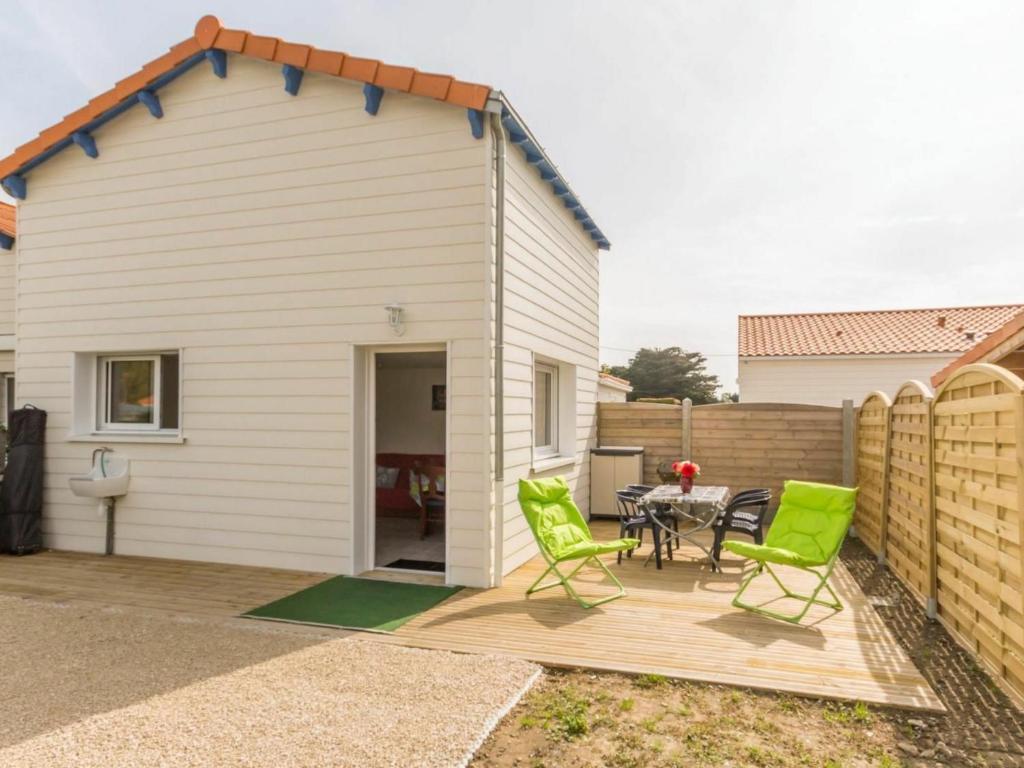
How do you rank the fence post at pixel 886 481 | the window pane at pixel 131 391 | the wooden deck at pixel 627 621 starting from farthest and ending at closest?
1. the window pane at pixel 131 391
2. the fence post at pixel 886 481
3. the wooden deck at pixel 627 621

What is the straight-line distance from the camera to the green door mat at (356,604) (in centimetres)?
469

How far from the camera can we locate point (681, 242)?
13336mm

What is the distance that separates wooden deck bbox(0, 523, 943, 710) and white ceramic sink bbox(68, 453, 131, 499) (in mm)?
712

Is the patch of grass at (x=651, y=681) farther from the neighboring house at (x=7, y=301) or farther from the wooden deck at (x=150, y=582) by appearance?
the neighboring house at (x=7, y=301)

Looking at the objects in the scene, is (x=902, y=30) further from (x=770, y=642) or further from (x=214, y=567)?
(x=214, y=567)

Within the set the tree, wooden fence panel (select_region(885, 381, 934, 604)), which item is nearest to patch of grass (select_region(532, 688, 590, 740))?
wooden fence panel (select_region(885, 381, 934, 604))

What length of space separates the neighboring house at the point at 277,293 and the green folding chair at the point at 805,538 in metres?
2.20

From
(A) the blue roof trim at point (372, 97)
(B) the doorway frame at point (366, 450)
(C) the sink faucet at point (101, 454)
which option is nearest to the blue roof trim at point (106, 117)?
(A) the blue roof trim at point (372, 97)

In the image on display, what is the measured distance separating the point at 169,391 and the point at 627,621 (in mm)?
5445

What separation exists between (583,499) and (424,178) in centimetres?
495

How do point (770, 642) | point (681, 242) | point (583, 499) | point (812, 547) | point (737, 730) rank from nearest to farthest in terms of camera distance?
point (737, 730) → point (770, 642) → point (812, 547) → point (583, 499) → point (681, 242)

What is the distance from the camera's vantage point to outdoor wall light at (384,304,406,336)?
570cm

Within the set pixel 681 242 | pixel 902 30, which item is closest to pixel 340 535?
pixel 902 30

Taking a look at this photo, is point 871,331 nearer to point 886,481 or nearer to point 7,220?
point 886,481
